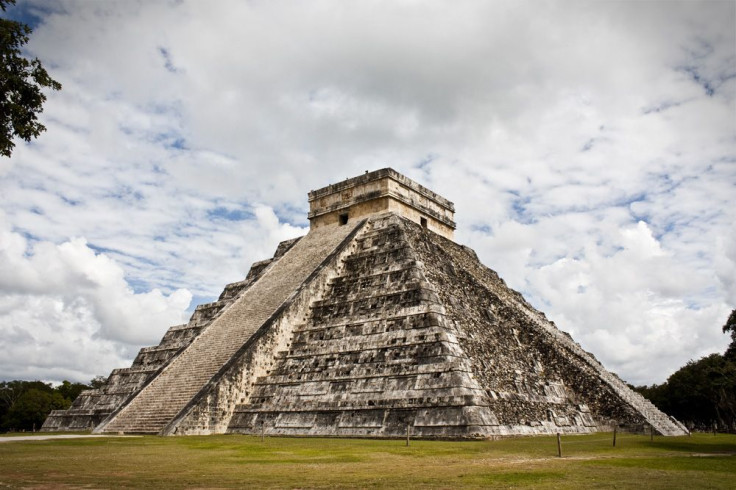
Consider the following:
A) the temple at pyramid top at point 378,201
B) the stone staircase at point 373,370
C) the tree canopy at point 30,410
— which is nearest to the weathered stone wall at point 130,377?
the temple at pyramid top at point 378,201

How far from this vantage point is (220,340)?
17344mm

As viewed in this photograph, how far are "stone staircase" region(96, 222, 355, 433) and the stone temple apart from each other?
0.19 feet

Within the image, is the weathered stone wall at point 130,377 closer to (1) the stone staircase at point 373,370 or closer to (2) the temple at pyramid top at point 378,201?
(2) the temple at pyramid top at point 378,201

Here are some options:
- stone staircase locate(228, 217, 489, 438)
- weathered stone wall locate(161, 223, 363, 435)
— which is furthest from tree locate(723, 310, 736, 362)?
weathered stone wall locate(161, 223, 363, 435)

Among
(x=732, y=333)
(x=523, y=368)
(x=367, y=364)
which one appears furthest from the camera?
(x=523, y=368)

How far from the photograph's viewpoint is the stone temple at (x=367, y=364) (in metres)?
12.8

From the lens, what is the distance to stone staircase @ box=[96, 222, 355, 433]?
49.6 feet

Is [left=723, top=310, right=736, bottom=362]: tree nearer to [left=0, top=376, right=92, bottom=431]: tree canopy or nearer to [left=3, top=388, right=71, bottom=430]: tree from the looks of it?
[left=0, top=376, right=92, bottom=431]: tree canopy

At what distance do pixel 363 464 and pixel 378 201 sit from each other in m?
13.9

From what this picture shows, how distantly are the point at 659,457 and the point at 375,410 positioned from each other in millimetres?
5792

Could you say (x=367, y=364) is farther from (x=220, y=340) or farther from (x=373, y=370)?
(x=220, y=340)

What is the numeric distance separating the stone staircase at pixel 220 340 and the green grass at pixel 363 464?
3269 mm

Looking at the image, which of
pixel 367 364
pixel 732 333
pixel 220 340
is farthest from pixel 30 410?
pixel 732 333

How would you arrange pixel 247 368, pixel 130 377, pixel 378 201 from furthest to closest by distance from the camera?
pixel 378 201, pixel 130 377, pixel 247 368
